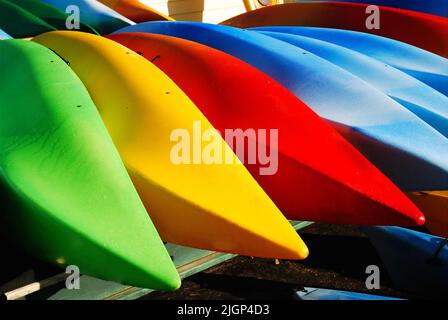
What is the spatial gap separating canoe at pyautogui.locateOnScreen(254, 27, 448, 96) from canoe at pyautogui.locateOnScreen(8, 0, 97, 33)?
79 centimetres

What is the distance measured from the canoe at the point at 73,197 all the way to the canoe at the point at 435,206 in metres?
1.27

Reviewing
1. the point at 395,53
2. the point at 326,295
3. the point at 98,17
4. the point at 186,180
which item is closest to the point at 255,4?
the point at 98,17

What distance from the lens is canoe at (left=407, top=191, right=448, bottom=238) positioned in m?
2.34

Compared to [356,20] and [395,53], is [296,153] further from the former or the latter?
[356,20]

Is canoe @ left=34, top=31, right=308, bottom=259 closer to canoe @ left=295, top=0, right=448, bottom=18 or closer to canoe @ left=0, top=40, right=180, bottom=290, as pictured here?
canoe @ left=0, top=40, right=180, bottom=290

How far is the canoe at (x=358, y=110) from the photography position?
5.59 ft

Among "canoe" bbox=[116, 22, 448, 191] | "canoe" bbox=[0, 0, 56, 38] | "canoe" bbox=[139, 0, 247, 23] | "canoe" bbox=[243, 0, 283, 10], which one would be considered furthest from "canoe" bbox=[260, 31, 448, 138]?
"canoe" bbox=[243, 0, 283, 10]

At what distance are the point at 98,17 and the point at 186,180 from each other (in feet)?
4.61

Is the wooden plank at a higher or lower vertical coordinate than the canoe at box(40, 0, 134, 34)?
lower

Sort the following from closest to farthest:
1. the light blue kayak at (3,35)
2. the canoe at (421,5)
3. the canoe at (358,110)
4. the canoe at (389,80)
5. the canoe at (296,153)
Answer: the canoe at (296,153) < the canoe at (358,110) < the canoe at (389,80) < the light blue kayak at (3,35) < the canoe at (421,5)

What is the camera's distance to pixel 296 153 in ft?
5.28

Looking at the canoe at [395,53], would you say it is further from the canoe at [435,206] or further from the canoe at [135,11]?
the canoe at [135,11]

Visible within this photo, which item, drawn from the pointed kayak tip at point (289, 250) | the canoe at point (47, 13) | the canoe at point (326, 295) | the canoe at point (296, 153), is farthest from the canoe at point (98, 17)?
the pointed kayak tip at point (289, 250)

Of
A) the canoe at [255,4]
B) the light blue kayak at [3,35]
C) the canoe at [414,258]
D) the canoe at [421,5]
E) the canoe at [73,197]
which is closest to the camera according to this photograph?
the canoe at [73,197]
